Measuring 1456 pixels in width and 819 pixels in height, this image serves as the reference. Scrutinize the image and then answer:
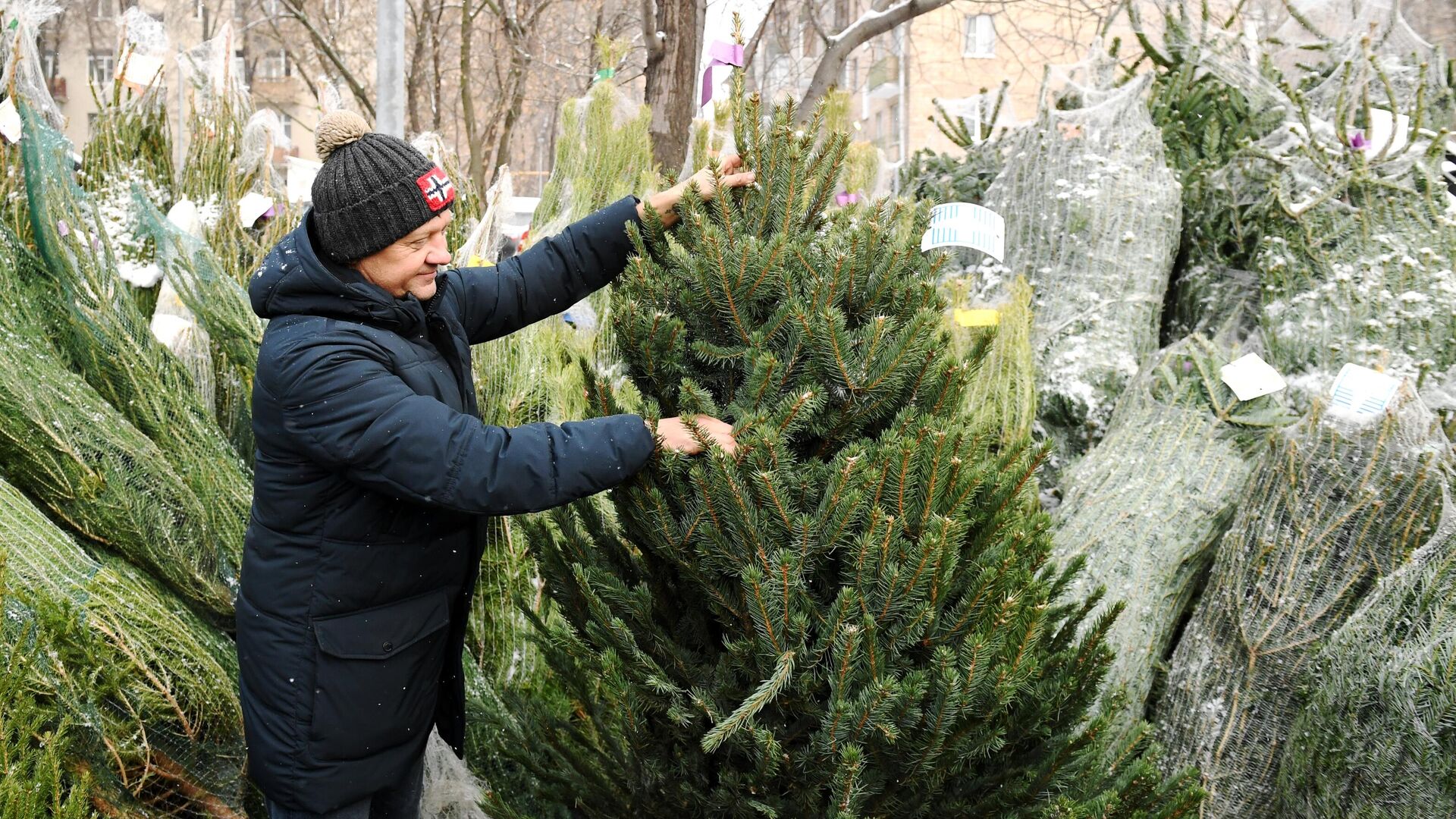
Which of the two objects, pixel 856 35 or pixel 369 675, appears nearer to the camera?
pixel 369 675

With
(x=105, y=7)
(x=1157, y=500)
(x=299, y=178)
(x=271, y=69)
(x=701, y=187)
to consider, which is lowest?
(x=271, y=69)

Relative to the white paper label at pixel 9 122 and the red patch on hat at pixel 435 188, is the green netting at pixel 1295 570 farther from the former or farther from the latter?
the white paper label at pixel 9 122

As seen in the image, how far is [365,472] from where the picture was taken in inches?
67.6

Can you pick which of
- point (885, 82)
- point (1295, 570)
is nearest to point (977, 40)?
point (885, 82)

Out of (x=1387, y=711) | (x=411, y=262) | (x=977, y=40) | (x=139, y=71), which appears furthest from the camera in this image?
(x=977, y=40)

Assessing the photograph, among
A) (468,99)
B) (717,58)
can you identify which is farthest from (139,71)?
(468,99)

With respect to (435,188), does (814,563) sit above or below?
below

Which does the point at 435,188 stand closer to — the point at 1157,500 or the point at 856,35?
the point at 1157,500

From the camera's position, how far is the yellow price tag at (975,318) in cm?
320

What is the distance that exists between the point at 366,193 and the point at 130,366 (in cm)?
153

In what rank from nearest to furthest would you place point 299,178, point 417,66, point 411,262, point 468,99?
point 411,262 → point 299,178 → point 468,99 → point 417,66

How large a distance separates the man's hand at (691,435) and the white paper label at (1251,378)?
2414mm

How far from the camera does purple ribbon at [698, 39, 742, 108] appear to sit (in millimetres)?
2482

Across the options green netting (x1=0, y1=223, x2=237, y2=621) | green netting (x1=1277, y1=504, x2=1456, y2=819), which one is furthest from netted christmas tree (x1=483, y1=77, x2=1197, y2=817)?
green netting (x1=0, y1=223, x2=237, y2=621)
